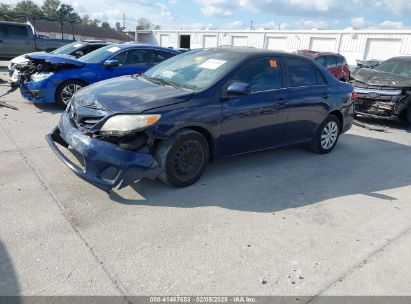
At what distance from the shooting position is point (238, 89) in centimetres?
439

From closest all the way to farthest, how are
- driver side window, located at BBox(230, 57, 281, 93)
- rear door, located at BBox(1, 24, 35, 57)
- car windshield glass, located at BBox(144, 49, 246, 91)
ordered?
1. car windshield glass, located at BBox(144, 49, 246, 91)
2. driver side window, located at BBox(230, 57, 281, 93)
3. rear door, located at BBox(1, 24, 35, 57)

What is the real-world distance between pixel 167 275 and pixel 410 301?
1.91 meters

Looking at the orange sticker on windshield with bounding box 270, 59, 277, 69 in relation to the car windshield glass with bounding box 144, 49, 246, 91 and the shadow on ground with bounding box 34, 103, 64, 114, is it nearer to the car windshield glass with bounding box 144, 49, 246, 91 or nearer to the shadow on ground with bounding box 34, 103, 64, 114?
the car windshield glass with bounding box 144, 49, 246, 91

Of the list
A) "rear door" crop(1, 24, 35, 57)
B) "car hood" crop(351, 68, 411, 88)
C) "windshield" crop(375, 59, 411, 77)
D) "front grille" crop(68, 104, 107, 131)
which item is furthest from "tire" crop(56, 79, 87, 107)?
"rear door" crop(1, 24, 35, 57)

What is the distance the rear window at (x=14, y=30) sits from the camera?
1619cm

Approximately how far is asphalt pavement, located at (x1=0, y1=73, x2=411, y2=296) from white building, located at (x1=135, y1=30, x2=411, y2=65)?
28195 mm

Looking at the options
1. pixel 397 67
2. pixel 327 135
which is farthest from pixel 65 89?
pixel 397 67

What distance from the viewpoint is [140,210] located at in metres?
3.80

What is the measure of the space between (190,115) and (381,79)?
693 cm

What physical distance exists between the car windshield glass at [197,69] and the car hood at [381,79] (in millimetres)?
5617

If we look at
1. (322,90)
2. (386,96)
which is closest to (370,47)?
(386,96)

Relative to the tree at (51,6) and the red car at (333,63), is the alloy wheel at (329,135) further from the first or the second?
the tree at (51,6)

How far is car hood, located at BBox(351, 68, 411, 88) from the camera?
888 cm

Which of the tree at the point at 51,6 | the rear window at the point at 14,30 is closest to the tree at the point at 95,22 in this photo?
the tree at the point at 51,6
